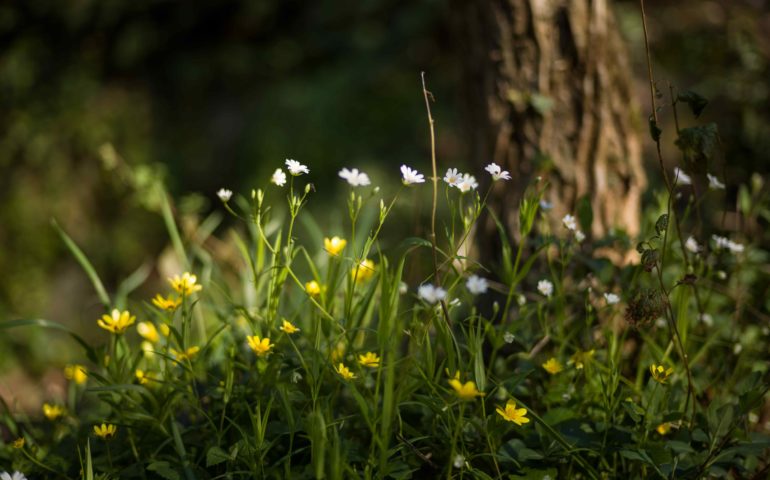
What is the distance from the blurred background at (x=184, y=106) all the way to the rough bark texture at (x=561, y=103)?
4.18 feet

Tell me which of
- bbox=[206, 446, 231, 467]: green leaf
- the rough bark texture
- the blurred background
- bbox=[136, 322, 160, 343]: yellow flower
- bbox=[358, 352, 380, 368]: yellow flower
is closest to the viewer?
bbox=[206, 446, 231, 467]: green leaf

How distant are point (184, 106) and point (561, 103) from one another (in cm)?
220

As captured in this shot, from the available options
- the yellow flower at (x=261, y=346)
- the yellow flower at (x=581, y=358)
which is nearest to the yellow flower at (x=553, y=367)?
the yellow flower at (x=581, y=358)

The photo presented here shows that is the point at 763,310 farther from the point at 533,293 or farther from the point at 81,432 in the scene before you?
the point at 81,432

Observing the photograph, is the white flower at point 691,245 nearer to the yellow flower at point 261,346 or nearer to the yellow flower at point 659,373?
the yellow flower at point 659,373

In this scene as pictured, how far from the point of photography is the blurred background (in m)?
3.04

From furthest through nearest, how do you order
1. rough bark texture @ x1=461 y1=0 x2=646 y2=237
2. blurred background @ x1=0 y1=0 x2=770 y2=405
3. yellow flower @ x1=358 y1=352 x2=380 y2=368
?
blurred background @ x1=0 y1=0 x2=770 y2=405, rough bark texture @ x1=461 y1=0 x2=646 y2=237, yellow flower @ x1=358 y1=352 x2=380 y2=368

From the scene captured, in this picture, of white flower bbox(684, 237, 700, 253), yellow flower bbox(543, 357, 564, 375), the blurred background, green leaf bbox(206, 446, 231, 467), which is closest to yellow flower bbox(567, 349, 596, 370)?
yellow flower bbox(543, 357, 564, 375)

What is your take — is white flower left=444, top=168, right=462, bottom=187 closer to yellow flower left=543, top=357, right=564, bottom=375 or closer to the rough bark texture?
yellow flower left=543, top=357, right=564, bottom=375

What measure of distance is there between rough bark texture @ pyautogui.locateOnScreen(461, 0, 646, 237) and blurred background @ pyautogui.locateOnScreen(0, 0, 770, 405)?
1274mm

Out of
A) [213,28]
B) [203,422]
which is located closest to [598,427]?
[203,422]

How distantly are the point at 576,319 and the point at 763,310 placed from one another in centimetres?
53

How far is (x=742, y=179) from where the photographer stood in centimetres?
223

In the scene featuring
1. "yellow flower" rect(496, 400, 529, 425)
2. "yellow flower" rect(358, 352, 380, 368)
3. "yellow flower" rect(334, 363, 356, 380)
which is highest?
"yellow flower" rect(334, 363, 356, 380)
